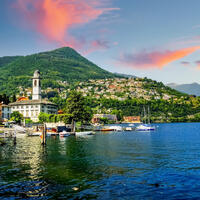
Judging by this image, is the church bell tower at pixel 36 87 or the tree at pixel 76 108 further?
the church bell tower at pixel 36 87

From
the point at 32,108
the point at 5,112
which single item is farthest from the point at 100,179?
the point at 32,108

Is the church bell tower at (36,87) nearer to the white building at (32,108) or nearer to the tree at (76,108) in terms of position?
the white building at (32,108)

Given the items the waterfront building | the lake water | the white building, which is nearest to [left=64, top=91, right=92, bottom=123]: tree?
the waterfront building

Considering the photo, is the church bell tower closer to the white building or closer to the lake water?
the white building

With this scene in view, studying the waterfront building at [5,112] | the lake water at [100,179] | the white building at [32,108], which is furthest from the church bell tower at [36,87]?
the lake water at [100,179]

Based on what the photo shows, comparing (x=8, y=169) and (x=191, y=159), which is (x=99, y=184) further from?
(x=191, y=159)

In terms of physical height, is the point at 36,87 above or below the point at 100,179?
above

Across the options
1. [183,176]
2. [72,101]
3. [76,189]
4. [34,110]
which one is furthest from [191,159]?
[34,110]

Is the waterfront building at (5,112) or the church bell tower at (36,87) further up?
the church bell tower at (36,87)

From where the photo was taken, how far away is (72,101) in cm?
11919

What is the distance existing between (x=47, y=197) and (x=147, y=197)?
29.2ft

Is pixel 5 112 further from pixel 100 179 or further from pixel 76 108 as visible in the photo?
pixel 100 179

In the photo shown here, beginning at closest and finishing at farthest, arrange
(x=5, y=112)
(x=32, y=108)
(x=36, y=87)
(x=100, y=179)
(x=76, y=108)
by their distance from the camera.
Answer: (x=100, y=179)
(x=76, y=108)
(x=5, y=112)
(x=32, y=108)
(x=36, y=87)

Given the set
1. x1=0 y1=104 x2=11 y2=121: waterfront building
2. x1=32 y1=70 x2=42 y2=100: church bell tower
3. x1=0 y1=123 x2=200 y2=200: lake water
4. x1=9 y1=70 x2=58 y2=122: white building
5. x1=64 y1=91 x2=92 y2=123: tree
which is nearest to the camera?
x1=0 y1=123 x2=200 y2=200: lake water
